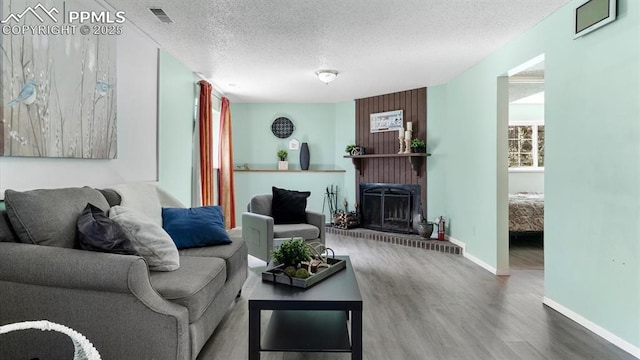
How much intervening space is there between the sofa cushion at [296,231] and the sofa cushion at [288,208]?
142 millimetres

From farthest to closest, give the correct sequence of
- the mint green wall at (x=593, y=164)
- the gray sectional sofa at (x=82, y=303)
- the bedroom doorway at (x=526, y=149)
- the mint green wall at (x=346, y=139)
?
the mint green wall at (x=346, y=139)
the bedroom doorway at (x=526, y=149)
the mint green wall at (x=593, y=164)
the gray sectional sofa at (x=82, y=303)

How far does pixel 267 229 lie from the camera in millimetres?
3779

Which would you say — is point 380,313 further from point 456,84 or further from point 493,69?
point 456,84

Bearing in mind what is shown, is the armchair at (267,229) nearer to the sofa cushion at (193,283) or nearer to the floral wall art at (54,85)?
the sofa cushion at (193,283)

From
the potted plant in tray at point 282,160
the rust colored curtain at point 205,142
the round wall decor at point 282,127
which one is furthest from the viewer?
the round wall decor at point 282,127

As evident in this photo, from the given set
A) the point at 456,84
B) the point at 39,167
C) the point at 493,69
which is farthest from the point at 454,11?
the point at 39,167

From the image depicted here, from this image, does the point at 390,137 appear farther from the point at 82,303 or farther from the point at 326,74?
the point at 82,303

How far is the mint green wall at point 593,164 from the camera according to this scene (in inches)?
89.2

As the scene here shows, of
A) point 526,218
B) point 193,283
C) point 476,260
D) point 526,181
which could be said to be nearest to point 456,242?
point 476,260

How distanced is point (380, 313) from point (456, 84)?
11.7 ft

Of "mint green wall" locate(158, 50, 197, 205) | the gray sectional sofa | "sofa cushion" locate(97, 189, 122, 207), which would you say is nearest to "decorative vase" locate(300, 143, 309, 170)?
"mint green wall" locate(158, 50, 197, 205)

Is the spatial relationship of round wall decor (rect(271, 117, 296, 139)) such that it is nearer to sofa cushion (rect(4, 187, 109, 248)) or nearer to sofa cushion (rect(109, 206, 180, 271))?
sofa cushion (rect(109, 206, 180, 271))

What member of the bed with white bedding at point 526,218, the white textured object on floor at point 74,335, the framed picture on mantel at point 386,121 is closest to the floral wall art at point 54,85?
the white textured object on floor at point 74,335

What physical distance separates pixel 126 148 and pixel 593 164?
3.66 metres
